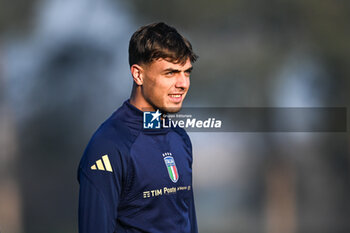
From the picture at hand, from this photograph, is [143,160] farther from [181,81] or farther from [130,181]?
[181,81]

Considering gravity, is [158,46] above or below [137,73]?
above

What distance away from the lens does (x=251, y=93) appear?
313 inches

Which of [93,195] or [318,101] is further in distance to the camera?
[318,101]

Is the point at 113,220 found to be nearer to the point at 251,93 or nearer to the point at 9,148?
the point at 9,148

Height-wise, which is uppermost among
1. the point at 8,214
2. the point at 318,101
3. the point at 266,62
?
the point at 266,62

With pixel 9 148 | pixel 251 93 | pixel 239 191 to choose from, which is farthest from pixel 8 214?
pixel 251 93

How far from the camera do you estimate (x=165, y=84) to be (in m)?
2.41

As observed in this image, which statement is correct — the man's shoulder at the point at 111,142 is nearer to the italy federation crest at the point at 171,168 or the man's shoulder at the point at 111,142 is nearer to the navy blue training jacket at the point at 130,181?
the navy blue training jacket at the point at 130,181

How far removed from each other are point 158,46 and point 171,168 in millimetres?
694

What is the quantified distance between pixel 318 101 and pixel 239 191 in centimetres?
216

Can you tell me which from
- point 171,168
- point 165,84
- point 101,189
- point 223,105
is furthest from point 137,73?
point 223,105

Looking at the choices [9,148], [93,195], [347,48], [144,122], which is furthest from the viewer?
[347,48]
